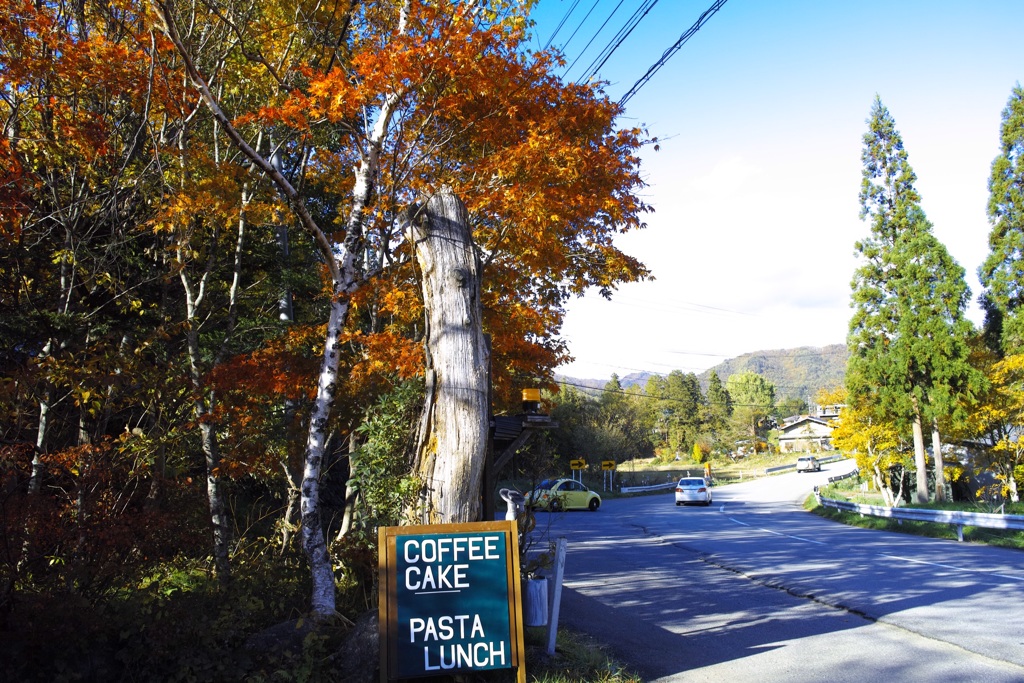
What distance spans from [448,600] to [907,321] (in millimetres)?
27718

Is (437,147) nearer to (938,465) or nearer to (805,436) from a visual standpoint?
(938,465)

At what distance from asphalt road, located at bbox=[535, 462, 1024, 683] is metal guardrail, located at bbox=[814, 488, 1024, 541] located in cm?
85

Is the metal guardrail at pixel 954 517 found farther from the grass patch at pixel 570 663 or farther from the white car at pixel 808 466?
the white car at pixel 808 466

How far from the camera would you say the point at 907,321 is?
28359 millimetres

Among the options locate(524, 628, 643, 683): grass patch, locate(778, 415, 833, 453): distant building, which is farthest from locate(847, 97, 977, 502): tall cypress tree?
locate(778, 415, 833, 453): distant building

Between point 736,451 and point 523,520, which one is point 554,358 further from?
point 736,451

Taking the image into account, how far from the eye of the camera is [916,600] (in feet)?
33.0

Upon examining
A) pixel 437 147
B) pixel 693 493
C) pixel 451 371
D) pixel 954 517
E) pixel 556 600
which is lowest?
pixel 693 493

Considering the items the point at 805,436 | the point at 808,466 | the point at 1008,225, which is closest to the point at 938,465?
the point at 1008,225

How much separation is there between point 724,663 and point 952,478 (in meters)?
27.1

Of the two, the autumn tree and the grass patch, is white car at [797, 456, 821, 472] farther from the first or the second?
the grass patch

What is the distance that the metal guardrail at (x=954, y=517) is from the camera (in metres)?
16.7

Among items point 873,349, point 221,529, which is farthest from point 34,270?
point 873,349

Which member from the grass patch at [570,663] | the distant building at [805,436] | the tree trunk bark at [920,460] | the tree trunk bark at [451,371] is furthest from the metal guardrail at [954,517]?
the distant building at [805,436]
